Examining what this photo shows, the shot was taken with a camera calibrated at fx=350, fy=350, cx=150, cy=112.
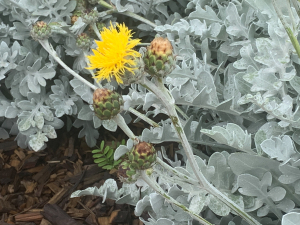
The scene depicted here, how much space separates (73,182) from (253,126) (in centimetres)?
114

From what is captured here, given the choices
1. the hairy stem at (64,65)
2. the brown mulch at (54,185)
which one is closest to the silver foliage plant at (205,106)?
the hairy stem at (64,65)

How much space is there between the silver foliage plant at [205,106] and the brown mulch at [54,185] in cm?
17

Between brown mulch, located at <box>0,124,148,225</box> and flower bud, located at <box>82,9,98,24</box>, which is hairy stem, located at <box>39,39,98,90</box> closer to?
flower bud, located at <box>82,9,98,24</box>

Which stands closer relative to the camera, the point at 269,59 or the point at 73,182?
the point at 269,59

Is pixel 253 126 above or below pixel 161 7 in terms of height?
below

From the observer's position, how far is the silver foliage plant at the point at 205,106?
114cm

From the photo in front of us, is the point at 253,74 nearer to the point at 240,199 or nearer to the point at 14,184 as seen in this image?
the point at 240,199

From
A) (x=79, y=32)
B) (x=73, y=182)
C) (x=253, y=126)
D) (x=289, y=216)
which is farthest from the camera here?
(x=73, y=182)

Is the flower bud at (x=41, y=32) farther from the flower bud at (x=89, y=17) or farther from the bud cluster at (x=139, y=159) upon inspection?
the bud cluster at (x=139, y=159)

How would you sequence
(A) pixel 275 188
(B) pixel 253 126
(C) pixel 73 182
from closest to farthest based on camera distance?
(A) pixel 275 188 < (B) pixel 253 126 < (C) pixel 73 182

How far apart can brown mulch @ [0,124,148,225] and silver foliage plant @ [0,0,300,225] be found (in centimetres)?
17

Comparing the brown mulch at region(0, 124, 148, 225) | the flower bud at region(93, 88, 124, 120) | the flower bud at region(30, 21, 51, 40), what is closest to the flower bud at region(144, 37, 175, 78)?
the flower bud at region(93, 88, 124, 120)

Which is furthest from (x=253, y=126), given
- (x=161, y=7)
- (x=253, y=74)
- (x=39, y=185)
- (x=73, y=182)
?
(x=39, y=185)

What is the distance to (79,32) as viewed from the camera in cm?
195
